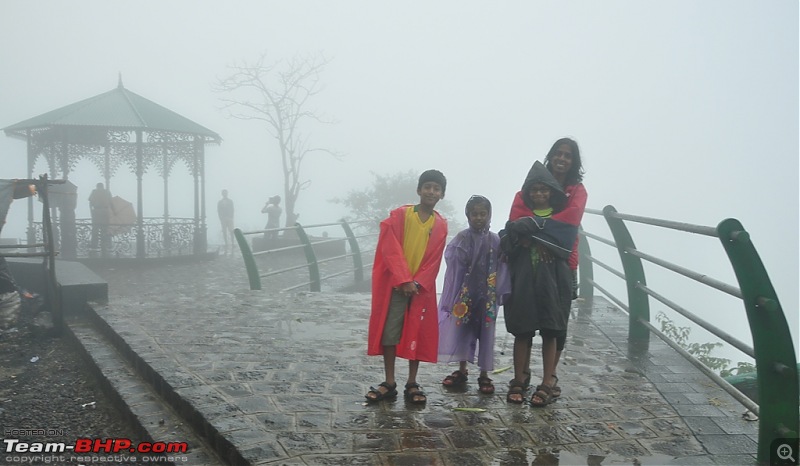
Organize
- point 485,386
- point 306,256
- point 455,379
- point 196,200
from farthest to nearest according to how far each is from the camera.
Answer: point 196,200
point 306,256
point 455,379
point 485,386

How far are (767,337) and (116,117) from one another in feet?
46.4

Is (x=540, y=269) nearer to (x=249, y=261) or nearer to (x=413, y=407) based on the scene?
(x=413, y=407)

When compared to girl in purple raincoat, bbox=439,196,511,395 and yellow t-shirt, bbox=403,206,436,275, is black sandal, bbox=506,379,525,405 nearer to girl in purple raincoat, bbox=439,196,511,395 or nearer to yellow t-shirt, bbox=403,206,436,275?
girl in purple raincoat, bbox=439,196,511,395

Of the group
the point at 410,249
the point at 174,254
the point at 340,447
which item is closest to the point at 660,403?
the point at 410,249

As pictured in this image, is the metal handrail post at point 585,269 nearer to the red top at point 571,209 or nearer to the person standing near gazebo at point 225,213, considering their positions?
the red top at point 571,209

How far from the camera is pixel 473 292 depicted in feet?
13.4

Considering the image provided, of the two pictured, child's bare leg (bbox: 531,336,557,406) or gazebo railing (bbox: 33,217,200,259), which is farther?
gazebo railing (bbox: 33,217,200,259)

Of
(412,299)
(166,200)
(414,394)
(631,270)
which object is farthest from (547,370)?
(166,200)

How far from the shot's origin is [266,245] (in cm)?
1750

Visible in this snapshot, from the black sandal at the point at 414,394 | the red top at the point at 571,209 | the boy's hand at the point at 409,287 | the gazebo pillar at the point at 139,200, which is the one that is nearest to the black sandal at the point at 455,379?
the black sandal at the point at 414,394

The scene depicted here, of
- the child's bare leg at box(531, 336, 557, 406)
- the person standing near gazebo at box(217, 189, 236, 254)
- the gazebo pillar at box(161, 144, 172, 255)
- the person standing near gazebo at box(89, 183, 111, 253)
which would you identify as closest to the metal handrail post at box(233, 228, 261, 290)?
the child's bare leg at box(531, 336, 557, 406)

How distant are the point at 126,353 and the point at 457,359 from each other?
2969 millimetres

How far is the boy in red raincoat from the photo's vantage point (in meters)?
3.80

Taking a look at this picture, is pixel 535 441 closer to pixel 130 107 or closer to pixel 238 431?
pixel 238 431
